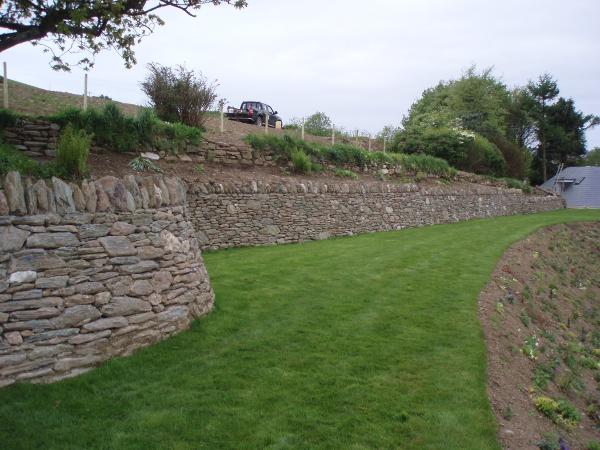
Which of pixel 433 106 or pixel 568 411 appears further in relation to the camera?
pixel 433 106

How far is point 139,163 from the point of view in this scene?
10.1m

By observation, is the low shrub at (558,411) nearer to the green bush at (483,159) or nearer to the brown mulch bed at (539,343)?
the brown mulch bed at (539,343)

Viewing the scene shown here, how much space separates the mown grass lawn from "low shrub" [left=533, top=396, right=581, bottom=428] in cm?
66

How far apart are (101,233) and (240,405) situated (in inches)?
89.2

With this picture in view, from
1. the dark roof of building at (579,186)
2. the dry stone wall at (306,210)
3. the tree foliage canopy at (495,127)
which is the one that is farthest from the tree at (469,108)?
the dry stone wall at (306,210)

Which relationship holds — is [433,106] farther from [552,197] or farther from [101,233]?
[101,233]

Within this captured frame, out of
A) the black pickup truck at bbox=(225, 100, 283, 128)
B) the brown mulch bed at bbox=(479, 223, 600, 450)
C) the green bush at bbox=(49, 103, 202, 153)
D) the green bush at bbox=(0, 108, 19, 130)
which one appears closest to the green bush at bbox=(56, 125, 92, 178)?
the green bush at bbox=(49, 103, 202, 153)

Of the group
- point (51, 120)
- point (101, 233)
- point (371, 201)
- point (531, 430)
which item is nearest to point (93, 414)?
point (101, 233)

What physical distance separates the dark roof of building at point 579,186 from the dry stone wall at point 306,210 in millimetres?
22886

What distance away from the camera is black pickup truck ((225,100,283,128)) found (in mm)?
23312

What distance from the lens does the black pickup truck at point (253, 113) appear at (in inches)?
918

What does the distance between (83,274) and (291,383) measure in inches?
92.7

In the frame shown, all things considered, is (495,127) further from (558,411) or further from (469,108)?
(558,411)

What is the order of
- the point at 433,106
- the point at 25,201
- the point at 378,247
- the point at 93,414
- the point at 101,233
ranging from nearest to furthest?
1. the point at 93,414
2. the point at 25,201
3. the point at 101,233
4. the point at 378,247
5. the point at 433,106
